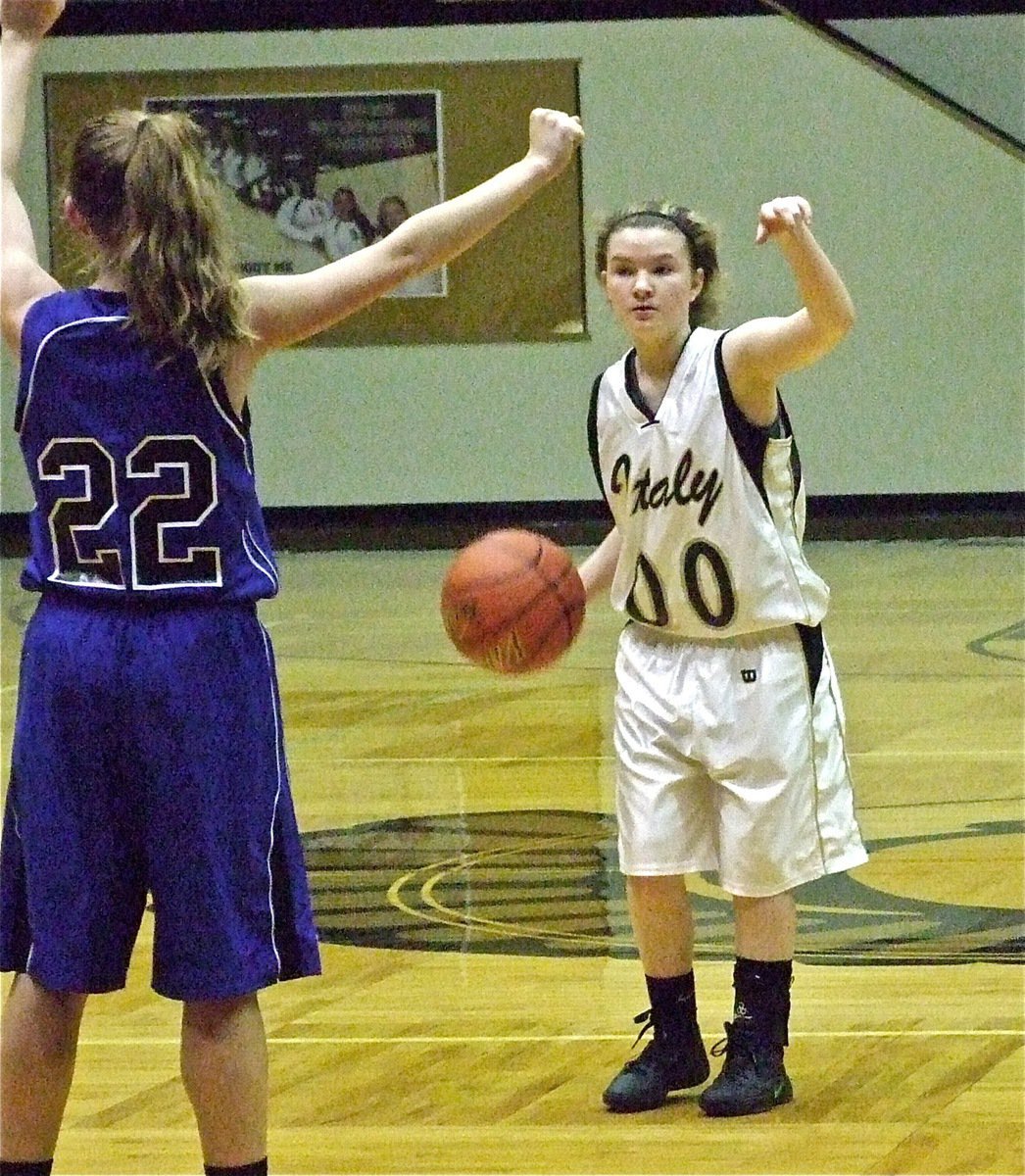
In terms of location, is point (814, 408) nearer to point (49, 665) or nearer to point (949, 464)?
point (949, 464)

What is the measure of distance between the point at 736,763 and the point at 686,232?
0.93 meters

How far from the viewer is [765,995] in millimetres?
3879

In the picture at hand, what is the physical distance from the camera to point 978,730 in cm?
787

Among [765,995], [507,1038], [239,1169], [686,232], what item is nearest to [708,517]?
[686,232]

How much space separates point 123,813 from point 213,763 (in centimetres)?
14

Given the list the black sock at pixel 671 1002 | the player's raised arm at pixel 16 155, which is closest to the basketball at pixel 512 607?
the black sock at pixel 671 1002

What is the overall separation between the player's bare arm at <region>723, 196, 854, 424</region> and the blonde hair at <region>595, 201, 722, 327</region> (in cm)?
19

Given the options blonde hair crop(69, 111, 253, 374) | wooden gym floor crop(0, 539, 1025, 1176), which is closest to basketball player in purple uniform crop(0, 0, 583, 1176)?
blonde hair crop(69, 111, 253, 374)

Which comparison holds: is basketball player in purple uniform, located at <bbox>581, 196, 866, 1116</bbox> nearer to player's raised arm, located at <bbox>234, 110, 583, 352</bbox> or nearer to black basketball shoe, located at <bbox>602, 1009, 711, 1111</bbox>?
black basketball shoe, located at <bbox>602, 1009, 711, 1111</bbox>

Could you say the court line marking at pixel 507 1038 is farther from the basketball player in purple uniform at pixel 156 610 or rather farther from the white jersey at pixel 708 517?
the basketball player in purple uniform at pixel 156 610

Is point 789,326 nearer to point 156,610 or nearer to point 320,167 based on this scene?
point 156,610

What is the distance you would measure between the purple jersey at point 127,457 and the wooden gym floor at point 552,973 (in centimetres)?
119

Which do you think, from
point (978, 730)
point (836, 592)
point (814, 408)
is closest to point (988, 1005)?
point (978, 730)

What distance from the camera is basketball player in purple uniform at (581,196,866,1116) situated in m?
3.81
